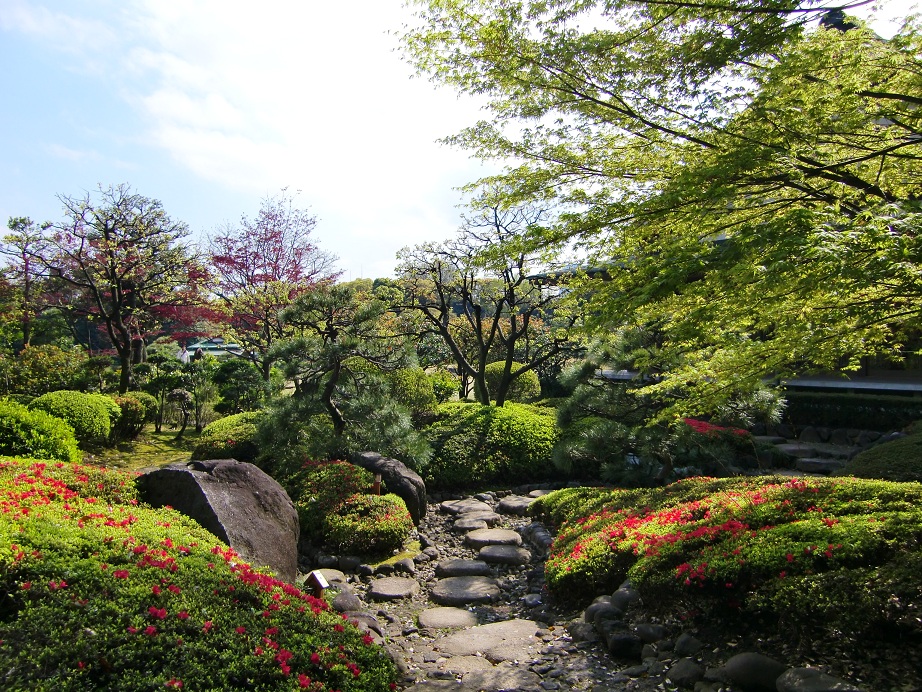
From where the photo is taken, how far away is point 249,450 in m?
9.28

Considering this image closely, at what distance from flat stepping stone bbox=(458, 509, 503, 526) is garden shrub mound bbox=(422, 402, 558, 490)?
1103mm

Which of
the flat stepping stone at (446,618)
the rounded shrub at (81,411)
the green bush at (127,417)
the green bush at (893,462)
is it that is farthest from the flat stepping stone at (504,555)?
the green bush at (127,417)

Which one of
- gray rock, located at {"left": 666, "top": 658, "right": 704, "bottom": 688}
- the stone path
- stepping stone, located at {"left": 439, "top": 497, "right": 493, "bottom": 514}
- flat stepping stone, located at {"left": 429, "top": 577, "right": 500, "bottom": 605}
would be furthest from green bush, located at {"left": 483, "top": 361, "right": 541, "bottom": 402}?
gray rock, located at {"left": 666, "top": 658, "right": 704, "bottom": 688}

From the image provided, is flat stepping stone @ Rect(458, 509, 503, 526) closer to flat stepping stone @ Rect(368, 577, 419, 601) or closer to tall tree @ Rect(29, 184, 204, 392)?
flat stepping stone @ Rect(368, 577, 419, 601)

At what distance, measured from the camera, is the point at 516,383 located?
16.1 m

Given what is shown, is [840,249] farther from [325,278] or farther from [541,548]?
[325,278]

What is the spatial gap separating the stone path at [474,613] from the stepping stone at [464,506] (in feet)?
0.43

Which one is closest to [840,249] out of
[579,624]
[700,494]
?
[579,624]

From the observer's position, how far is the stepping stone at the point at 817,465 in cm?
Result: 993

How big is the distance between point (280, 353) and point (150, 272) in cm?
900

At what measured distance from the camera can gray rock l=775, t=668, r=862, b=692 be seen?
2868 mm

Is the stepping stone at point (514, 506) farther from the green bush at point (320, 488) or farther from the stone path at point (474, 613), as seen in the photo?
the green bush at point (320, 488)

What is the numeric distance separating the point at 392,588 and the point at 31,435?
14.3ft

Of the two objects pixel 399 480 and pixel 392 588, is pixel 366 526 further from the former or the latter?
pixel 399 480
